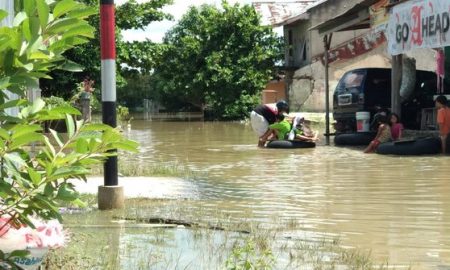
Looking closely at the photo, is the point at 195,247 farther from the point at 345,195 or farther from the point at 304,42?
the point at 304,42

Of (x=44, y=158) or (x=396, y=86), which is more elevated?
(x=396, y=86)

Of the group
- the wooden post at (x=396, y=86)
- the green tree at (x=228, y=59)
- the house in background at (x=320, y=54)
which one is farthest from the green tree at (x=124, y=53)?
the wooden post at (x=396, y=86)

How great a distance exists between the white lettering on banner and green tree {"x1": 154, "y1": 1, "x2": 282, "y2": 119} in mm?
23338

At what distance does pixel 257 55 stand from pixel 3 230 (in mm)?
36315

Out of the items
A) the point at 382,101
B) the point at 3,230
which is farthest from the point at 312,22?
the point at 3,230

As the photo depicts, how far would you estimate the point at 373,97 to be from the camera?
693 inches

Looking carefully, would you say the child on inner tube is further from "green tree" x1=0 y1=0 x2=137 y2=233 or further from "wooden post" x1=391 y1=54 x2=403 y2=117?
"green tree" x1=0 y1=0 x2=137 y2=233

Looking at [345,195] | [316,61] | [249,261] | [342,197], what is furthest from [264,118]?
[316,61]

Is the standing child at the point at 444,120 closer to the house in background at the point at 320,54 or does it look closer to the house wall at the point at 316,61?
the house in background at the point at 320,54

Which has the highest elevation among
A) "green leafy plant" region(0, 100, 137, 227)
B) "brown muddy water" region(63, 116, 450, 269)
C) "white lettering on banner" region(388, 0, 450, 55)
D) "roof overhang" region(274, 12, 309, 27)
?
"roof overhang" region(274, 12, 309, 27)

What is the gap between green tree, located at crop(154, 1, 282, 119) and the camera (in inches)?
1519

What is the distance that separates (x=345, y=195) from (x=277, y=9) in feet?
119

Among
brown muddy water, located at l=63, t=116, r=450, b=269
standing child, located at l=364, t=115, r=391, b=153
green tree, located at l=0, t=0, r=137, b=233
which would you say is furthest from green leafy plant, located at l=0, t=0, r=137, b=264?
standing child, located at l=364, t=115, r=391, b=153

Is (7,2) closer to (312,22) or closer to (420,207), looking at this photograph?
(420,207)
